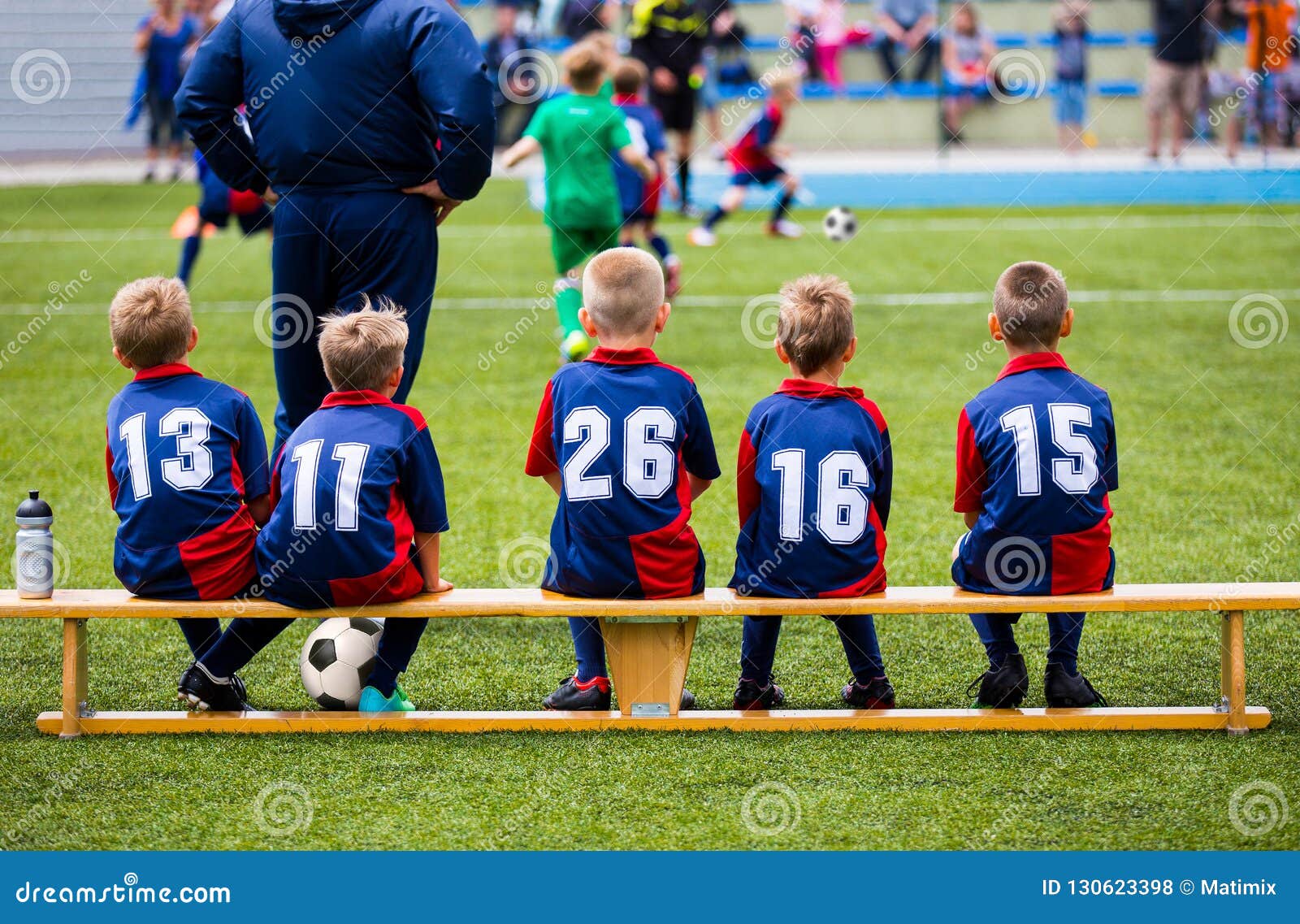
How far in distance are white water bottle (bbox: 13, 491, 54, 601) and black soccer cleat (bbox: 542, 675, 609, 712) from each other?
1.33 metres

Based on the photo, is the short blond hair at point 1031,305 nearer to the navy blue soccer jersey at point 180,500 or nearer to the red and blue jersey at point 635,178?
the navy blue soccer jersey at point 180,500

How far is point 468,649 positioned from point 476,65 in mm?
1743

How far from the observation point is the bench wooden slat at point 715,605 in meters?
3.75

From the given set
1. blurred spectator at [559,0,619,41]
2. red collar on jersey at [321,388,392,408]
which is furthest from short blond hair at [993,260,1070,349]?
blurred spectator at [559,0,619,41]

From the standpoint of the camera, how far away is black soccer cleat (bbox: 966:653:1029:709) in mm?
3939

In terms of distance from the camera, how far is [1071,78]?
68.0 ft

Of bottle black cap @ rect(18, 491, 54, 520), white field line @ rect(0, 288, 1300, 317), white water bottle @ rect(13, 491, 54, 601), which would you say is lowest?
white water bottle @ rect(13, 491, 54, 601)

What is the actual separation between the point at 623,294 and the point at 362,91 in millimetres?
1166

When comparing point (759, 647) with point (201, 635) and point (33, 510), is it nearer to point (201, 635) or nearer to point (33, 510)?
point (201, 635)

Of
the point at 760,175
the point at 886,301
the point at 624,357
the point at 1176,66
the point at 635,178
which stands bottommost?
the point at 624,357

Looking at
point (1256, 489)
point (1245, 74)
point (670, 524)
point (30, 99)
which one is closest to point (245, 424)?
point (670, 524)

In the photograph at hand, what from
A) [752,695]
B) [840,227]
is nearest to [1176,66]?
[840,227]

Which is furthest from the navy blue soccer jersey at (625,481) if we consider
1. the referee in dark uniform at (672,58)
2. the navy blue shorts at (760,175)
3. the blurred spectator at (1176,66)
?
the blurred spectator at (1176,66)

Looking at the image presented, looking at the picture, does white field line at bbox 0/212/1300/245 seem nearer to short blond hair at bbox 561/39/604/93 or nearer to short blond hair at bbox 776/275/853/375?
short blond hair at bbox 561/39/604/93
